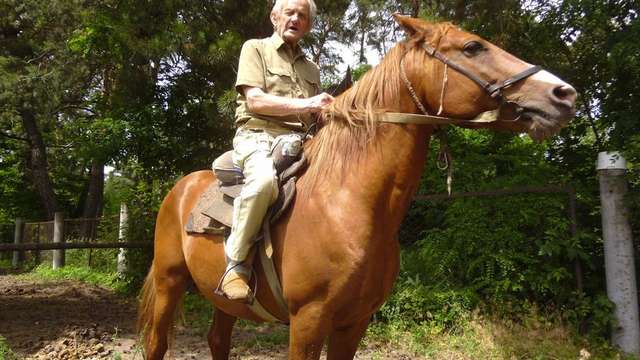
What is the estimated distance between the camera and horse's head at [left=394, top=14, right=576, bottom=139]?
6.24 feet

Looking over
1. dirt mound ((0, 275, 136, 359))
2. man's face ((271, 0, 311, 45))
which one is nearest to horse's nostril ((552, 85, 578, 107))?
man's face ((271, 0, 311, 45))

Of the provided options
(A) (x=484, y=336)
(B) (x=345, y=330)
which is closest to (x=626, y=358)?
(A) (x=484, y=336)

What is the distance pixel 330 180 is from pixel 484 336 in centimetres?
340

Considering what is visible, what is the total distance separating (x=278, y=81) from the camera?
2.73m

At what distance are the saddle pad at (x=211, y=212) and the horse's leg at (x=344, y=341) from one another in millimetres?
832

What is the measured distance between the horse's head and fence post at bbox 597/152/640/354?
303 cm

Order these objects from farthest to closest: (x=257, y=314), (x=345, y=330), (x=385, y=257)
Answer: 1. (x=257, y=314)
2. (x=345, y=330)
3. (x=385, y=257)

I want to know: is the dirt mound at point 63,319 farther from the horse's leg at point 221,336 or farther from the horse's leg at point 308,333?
the horse's leg at point 308,333

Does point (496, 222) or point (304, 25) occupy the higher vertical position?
point (304, 25)

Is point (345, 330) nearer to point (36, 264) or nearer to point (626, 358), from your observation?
point (626, 358)

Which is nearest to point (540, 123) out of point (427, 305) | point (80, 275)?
point (427, 305)

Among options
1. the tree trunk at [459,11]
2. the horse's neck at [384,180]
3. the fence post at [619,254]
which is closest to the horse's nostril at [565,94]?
the horse's neck at [384,180]

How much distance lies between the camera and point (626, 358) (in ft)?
14.2

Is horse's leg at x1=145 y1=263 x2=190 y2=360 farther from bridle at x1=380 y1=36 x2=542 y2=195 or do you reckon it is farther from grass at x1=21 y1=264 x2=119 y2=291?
grass at x1=21 y1=264 x2=119 y2=291
